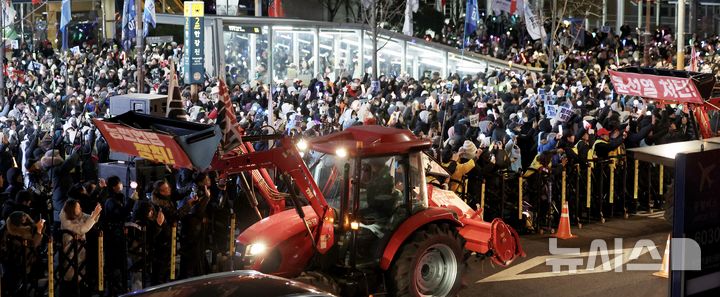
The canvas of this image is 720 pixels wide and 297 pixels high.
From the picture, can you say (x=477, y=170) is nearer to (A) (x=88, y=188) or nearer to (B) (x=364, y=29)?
(A) (x=88, y=188)

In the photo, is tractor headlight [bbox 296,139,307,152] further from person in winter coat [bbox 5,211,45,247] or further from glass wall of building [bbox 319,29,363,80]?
glass wall of building [bbox 319,29,363,80]

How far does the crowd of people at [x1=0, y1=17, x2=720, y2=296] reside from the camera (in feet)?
40.7

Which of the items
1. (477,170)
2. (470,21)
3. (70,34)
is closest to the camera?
(477,170)

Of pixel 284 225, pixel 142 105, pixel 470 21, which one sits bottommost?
pixel 284 225

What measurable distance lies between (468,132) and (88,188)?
9.46m

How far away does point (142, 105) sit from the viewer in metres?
14.8

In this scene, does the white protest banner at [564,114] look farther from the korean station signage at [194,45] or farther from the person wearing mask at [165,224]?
the person wearing mask at [165,224]

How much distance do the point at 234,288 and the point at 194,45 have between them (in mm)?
18909

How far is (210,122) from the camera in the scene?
20.9 meters

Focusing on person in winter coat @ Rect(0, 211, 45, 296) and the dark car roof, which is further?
person in winter coat @ Rect(0, 211, 45, 296)

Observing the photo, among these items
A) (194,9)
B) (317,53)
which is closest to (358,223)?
(194,9)

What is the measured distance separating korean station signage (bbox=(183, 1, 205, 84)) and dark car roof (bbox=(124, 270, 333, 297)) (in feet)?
59.1

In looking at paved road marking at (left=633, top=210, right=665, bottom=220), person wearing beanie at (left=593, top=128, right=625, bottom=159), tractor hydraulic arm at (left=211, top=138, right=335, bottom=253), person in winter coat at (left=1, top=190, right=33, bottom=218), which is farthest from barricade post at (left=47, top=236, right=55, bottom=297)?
paved road marking at (left=633, top=210, right=665, bottom=220)

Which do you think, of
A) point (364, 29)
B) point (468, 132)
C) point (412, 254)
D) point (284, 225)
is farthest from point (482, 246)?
point (364, 29)
